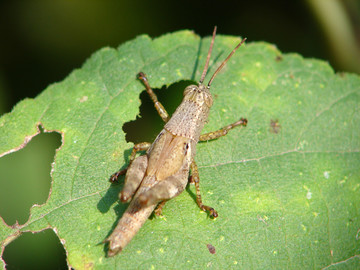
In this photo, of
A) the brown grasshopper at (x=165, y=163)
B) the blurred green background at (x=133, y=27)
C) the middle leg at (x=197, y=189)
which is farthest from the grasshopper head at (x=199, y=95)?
the middle leg at (x=197, y=189)

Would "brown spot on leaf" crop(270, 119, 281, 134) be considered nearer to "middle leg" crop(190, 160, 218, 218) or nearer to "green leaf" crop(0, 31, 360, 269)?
"green leaf" crop(0, 31, 360, 269)

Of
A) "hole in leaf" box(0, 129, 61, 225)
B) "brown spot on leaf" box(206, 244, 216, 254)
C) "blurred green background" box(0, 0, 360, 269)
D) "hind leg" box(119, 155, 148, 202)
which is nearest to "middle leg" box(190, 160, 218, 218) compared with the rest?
"brown spot on leaf" box(206, 244, 216, 254)

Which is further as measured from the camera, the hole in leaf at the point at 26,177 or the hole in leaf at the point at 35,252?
the hole in leaf at the point at 35,252

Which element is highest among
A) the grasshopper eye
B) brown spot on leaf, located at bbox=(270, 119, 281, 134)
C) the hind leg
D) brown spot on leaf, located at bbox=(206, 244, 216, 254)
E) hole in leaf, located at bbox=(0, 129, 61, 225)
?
hole in leaf, located at bbox=(0, 129, 61, 225)

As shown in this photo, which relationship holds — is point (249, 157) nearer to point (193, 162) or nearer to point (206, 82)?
point (193, 162)

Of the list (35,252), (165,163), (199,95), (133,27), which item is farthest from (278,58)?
(35,252)

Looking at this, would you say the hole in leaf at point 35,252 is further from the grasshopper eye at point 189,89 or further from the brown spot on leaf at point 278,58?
the brown spot on leaf at point 278,58
